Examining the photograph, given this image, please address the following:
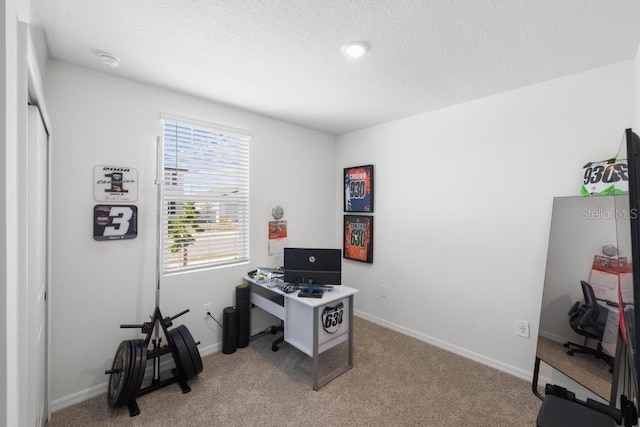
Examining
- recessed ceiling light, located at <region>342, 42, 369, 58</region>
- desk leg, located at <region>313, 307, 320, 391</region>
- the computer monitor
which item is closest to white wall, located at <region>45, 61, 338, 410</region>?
the computer monitor

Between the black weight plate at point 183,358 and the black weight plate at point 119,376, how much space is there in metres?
0.34

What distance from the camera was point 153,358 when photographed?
2305 mm

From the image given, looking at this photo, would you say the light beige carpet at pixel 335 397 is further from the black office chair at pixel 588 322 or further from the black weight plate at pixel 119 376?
the black office chair at pixel 588 322

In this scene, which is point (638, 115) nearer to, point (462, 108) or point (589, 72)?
point (589, 72)

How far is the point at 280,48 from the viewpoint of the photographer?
1867mm

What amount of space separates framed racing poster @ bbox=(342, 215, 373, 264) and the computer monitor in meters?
1.12

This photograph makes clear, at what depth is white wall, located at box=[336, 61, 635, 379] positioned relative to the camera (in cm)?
218

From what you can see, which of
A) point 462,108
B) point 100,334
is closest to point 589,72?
point 462,108

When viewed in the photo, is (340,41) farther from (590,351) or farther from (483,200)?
(590,351)

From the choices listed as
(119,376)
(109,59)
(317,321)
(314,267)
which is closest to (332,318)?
(317,321)

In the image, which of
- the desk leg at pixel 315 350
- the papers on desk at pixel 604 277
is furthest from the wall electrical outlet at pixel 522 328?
the desk leg at pixel 315 350

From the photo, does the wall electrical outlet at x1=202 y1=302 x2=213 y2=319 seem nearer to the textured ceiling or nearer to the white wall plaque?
the white wall plaque

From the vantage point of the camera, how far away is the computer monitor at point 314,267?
269 cm

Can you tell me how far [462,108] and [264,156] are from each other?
2.26m
